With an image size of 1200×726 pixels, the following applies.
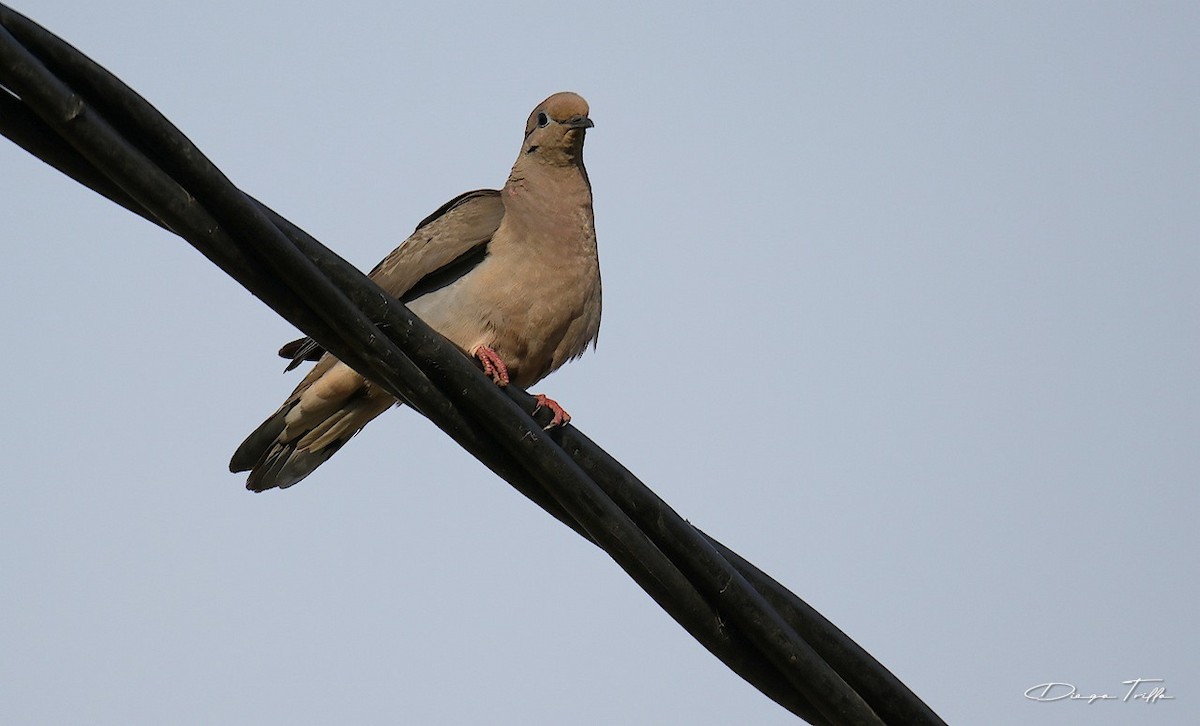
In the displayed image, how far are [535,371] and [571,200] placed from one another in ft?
2.40

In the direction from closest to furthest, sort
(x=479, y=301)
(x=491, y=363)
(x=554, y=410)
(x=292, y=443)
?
(x=554, y=410) → (x=491, y=363) → (x=479, y=301) → (x=292, y=443)

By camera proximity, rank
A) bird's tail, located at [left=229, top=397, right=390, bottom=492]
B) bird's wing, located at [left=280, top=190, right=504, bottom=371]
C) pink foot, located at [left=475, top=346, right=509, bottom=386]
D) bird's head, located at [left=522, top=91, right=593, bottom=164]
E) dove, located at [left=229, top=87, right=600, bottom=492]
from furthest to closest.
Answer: bird's head, located at [left=522, top=91, right=593, bottom=164]
bird's tail, located at [left=229, top=397, right=390, bottom=492]
bird's wing, located at [left=280, top=190, right=504, bottom=371]
dove, located at [left=229, top=87, right=600, bottom=492]
pink foot, located at [left=475, top=346, right=509, bottom=386]

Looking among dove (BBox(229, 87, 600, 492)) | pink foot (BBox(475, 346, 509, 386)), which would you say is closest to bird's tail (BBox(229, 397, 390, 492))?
dove (BBox(229, 87, 600, 492))

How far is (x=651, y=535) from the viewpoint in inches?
129

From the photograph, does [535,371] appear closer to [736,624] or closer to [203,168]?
[736,624]

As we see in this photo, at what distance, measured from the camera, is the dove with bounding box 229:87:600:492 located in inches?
211

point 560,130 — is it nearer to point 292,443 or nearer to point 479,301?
point 479,301

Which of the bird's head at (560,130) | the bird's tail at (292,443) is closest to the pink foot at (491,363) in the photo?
the bird's tail at (292,443)

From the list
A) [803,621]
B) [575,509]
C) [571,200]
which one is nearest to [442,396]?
[575,509]

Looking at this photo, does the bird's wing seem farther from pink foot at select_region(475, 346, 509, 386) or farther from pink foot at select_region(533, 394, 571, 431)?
pink foot at select_region(533, 394, 571, 431)

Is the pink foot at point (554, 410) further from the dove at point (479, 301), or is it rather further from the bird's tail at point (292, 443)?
the bird's tail at point (292, 443)

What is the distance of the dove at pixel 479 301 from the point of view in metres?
5.37

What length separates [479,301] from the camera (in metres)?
5.34

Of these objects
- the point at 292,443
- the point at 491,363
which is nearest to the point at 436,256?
the point at 491,363
